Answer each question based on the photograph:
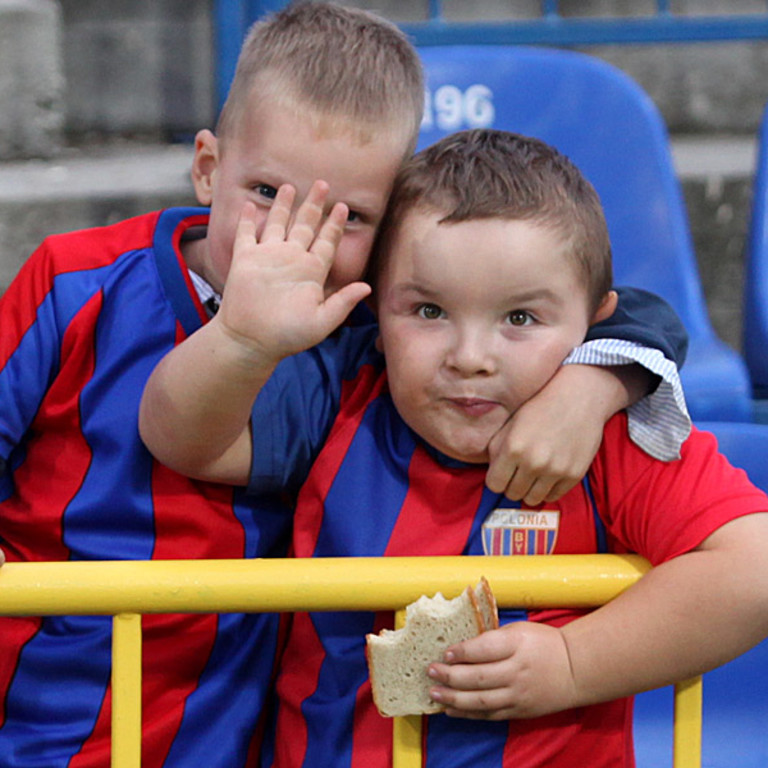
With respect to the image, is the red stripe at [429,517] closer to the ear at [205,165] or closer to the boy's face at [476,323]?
the boy's face at [476,323]

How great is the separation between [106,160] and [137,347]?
2262mm

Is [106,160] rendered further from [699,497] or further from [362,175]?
[699,497]

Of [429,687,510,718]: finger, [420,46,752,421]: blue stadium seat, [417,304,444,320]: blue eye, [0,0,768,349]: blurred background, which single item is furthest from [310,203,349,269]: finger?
[0,0,768,349]: blurred background

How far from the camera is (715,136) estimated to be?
164 inches

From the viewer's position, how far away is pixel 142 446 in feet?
4.52

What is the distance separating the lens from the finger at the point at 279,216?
1.23 metres

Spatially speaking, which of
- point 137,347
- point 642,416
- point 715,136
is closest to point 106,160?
point 715,136

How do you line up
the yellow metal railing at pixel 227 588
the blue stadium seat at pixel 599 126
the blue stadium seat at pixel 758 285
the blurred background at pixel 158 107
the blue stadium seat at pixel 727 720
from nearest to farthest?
1. the yellow metal railing at pixel 227 588
2. the blue stadium seat at pixel 727 720
3. the blue stadium seat at pixel 758 285
4. the blue stadium seat at pixel 599 126
5. the blurred background at pixel 158 107

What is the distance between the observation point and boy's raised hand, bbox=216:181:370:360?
1.17 meters

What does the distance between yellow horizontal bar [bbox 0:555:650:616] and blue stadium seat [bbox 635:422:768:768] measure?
2.22 feet

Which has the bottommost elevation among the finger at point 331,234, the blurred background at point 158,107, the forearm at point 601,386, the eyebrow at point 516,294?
the blurred background at point 158,107

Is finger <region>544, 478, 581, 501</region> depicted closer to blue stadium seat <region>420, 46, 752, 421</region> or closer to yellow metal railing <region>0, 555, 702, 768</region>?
yellow metal railing <region>0, 555, 702, 768</region>

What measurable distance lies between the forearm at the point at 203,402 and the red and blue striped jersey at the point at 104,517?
0.08m

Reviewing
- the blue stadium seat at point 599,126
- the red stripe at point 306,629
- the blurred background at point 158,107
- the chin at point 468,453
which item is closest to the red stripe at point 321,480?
the red stripe at point 306,629
